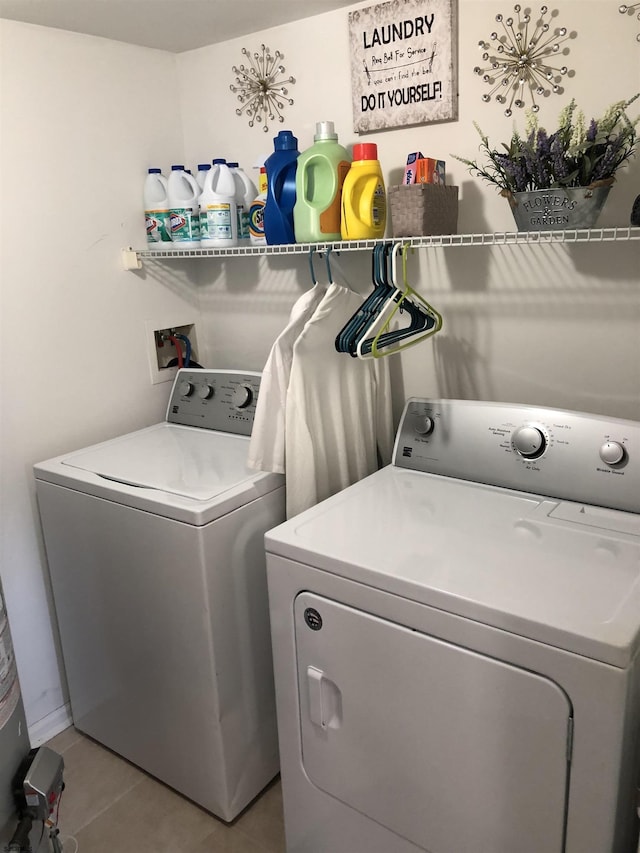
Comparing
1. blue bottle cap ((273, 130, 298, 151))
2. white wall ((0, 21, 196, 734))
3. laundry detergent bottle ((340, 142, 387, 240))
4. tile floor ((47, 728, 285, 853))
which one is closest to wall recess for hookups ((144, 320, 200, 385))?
white wall ((0, 21, 196, 734))

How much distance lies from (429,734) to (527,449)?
0.68 m

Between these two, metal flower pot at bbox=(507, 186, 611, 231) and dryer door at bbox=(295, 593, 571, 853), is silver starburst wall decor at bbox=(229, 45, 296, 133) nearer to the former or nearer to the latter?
metal flower pot at bbox=(507, 186, 611, 231)

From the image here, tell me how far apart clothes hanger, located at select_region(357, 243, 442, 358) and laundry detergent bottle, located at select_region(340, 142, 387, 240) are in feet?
0.47

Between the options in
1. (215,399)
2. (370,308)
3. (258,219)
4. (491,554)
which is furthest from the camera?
(215,399)

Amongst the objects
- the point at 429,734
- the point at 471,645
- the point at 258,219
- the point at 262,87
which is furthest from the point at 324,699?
the point at 262,87

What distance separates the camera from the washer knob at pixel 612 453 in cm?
150

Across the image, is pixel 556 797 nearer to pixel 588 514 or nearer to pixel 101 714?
pixel 588 514

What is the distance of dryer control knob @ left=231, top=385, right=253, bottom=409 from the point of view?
7.16 feet

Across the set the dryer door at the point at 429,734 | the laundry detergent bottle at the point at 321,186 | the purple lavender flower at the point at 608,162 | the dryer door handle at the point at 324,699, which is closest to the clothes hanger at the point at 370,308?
the laundry detergent bottle at the point at 321,186

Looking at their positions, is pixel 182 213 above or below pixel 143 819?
above

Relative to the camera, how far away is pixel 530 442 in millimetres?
1609

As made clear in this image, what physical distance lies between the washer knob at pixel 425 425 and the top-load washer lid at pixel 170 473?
1.30 ft

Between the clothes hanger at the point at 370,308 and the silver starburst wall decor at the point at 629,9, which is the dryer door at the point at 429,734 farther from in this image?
the silver starburst wall decor at the point at 629,9

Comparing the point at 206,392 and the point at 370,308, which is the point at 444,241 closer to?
the point at 370,308
